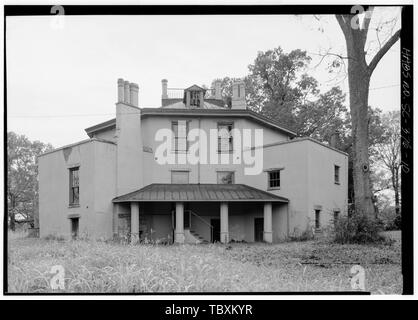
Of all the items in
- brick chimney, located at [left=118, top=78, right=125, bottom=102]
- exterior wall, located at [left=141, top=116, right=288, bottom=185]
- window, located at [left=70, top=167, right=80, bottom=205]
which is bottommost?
window, located at [left=70, top=167, right=80, bottom=205]

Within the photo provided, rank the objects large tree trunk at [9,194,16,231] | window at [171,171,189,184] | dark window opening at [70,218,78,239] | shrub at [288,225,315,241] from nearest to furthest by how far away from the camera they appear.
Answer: large tree trunk at [9,194,16,231], dark window opening at [70,218,78,239], shrub at [288,225,315,241], window at [171,171,189,184]

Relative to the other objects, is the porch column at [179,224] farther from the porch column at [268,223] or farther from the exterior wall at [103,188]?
the porch column at [268,223]

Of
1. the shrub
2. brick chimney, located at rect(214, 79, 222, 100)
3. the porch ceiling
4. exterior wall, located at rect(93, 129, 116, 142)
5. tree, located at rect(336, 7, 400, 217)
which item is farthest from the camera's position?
exterior wall, located at rect(93, 129, 116, 142)

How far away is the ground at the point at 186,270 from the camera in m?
4.14

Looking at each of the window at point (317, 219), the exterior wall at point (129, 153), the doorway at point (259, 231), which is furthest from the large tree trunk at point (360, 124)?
the exterior wall at point (129, 153)

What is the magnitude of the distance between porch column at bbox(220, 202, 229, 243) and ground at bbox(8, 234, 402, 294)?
3.87 ft

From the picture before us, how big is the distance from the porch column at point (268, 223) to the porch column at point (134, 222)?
2146 mm

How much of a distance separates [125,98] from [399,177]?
392cm

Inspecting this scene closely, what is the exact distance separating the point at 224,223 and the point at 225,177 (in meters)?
2.14

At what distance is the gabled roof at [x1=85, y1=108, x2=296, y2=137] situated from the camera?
590 cm

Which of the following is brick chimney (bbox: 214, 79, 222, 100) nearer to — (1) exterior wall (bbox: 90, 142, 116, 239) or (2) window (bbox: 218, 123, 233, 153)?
Answer: (2) window (bbox: 218, 123, 233, 153)

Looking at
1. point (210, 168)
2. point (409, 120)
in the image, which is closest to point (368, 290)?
point (409, 120)

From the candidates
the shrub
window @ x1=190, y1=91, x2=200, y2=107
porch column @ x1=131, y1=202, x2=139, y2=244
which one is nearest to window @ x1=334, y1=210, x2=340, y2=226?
the shrub
